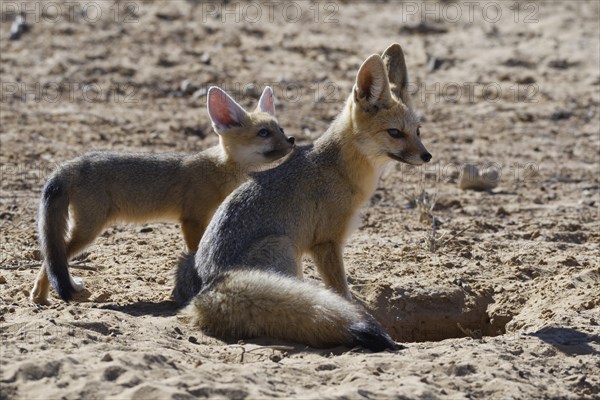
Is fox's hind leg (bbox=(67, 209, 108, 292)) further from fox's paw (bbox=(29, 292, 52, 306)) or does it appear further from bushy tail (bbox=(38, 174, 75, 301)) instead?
fox's paw (bbox=(29, 292, 52, 306))

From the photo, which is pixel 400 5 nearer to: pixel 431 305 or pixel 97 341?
pixel 431 305

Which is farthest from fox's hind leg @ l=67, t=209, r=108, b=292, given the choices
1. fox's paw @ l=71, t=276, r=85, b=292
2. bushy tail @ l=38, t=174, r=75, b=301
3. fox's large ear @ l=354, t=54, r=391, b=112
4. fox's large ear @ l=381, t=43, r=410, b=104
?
fox's large ear @ l=381, t=43, r=410, b=104

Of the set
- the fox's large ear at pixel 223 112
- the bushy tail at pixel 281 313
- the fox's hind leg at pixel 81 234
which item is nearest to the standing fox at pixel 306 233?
the bushy tail at pixel 281 313

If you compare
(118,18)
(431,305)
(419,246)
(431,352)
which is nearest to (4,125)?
(118,18)

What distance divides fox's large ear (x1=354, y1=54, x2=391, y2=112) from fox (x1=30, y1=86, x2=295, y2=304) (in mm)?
1436

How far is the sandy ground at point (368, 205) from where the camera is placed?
5.54 metres

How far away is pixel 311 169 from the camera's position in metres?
7.30

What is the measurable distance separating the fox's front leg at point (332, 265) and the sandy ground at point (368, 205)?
629 millimetres

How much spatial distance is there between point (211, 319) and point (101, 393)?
148 centimetres

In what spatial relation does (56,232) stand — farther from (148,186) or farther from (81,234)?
(148,186)

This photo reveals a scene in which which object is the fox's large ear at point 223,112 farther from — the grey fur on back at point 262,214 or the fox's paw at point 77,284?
the fox's paw at point 77,284

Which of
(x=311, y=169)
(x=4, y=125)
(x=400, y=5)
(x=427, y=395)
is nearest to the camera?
(x=427, y=395)

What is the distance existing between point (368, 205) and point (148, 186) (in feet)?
9.22

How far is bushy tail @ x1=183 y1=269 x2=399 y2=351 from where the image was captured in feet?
19.5
